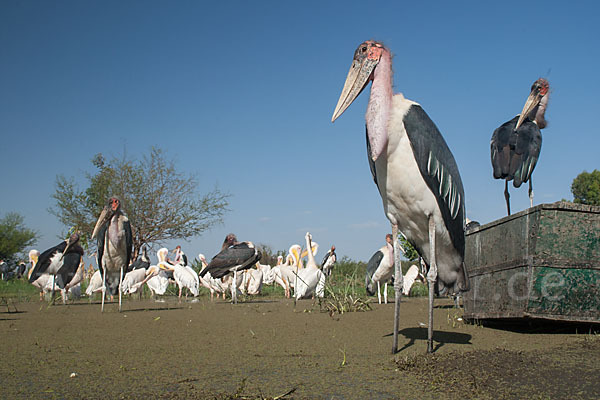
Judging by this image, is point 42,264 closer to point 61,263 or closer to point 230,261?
point 61,263

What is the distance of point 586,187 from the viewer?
46.6m

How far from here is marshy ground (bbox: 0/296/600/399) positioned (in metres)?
3.23

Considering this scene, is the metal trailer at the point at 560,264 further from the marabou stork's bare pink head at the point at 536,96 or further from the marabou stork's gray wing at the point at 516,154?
the marabou stork's bare pink head at the point at 536,96

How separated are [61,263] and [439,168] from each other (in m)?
11.2

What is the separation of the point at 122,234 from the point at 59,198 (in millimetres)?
18060

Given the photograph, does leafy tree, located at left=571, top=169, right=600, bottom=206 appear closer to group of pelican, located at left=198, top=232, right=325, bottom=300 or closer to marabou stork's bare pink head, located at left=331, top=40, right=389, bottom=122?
group of pelican, located at left=198, top=232, right=325, bottom=300

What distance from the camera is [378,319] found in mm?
7074

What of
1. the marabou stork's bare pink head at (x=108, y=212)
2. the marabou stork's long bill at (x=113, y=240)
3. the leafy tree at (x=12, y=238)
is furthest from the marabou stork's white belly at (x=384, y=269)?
the leafy tree at (x=12, y=238)

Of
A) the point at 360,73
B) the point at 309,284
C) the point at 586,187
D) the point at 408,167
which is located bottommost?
the point at 309,284

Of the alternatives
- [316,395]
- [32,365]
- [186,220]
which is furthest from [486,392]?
[186,220]

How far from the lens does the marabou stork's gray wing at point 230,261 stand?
1259cm

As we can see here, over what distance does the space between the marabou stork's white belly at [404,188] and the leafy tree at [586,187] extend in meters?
45.9

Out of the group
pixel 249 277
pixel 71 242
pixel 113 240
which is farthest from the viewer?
pixel 249 277

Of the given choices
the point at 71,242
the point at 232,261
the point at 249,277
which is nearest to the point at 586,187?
the point at 249,277
